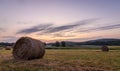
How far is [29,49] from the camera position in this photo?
18.4 metres

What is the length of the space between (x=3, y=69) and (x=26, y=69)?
4.24ft

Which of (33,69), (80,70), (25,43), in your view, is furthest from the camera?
(25,43)

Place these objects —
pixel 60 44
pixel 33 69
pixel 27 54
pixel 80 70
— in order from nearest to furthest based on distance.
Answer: pixel 80 70 < pixel 33 69 < pixel 27 54 < pixel 60 44

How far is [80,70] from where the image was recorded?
1105 centimetres

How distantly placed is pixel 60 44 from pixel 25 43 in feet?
239

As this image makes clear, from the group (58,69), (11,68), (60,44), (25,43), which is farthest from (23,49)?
(60,44)

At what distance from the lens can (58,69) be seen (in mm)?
11484

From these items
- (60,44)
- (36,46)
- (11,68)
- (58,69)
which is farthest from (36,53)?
(60,44)

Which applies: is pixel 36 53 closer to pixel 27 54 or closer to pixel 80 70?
pixel 27 54

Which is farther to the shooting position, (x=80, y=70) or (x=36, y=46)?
(x=36, y=46)

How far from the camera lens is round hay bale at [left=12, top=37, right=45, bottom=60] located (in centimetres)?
1819

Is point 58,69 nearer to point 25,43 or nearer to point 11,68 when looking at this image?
point 11,68

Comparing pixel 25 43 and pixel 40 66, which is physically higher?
pixel 25 43

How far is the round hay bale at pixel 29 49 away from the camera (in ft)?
59.7
